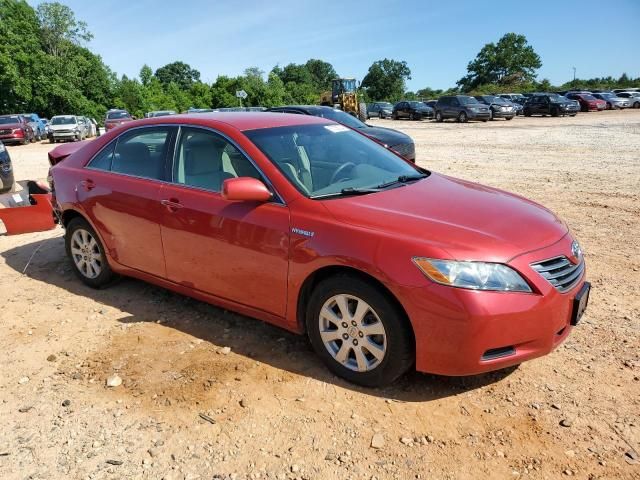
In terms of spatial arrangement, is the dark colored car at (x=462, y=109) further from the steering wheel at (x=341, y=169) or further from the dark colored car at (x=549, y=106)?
the steering wheel at (x=341, y=169)

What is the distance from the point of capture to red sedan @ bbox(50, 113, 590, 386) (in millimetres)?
2871

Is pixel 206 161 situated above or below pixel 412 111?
above

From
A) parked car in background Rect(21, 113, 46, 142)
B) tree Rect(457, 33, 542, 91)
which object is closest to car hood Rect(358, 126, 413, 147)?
parked car in background Rect(21, 113, 46, 142)

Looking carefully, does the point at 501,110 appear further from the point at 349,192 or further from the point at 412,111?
the point at 349,192

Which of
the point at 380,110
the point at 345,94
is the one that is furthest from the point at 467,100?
the point at 380,110

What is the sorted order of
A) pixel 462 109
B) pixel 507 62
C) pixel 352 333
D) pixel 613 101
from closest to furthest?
pixel 352 333 → pixel 462 109 → pixel 613 101 → pixel 507 62

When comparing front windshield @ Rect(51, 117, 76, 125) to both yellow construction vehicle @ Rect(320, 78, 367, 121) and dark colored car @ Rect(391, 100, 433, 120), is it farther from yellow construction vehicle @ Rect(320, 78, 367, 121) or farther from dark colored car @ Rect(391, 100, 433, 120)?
dark colored car @ Rect(391, 100, 433, 120)

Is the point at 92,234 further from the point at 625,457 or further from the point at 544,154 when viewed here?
the point at 544,154

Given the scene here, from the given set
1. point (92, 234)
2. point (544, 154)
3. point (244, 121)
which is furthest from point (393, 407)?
point (544, 154)

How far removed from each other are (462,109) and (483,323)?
34771 millimetres

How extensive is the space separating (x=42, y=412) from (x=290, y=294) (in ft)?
5.47

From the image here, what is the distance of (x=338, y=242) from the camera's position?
10.3ft

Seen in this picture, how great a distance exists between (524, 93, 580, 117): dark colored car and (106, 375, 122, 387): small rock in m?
39.1

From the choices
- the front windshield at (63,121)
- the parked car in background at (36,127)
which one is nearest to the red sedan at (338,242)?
the front windshield at (63,121)
